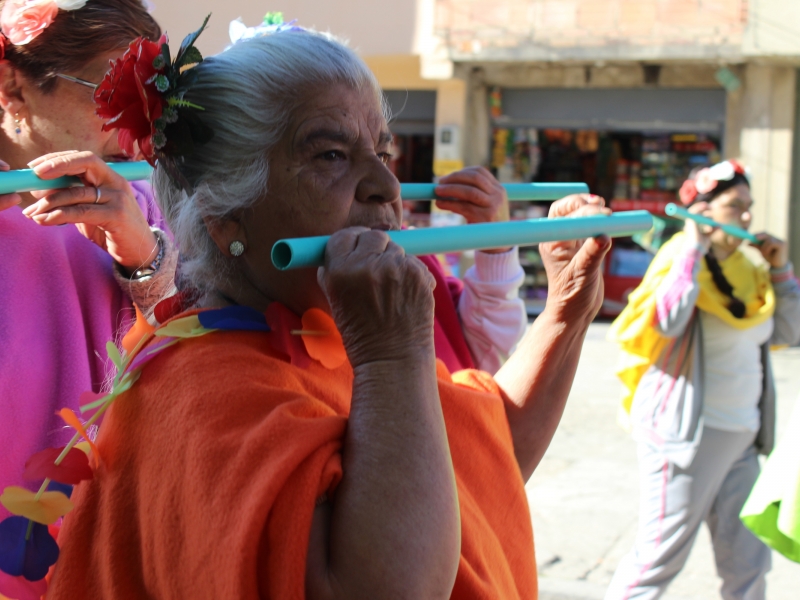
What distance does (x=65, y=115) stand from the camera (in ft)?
6.51

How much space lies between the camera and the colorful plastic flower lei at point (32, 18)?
1924 millimetres

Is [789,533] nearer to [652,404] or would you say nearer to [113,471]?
[652,404]

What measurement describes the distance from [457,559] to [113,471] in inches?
20.6

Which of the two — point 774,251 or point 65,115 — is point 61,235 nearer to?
point 65,115

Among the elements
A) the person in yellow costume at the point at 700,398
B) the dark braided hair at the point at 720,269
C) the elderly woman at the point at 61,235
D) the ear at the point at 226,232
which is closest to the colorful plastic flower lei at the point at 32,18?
the elderly woman at the point at 61,235

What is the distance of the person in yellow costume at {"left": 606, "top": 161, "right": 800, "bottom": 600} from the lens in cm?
364

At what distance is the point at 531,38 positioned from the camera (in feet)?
39.4

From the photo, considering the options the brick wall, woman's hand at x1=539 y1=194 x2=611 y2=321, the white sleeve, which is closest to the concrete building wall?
the brick wall

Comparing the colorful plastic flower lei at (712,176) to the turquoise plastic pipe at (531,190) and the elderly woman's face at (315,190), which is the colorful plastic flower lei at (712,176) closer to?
the turquoise plastic pipe at (531,190)

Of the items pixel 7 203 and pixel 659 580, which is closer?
pixel 7 203

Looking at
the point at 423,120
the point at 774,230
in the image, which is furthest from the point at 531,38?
the point at 774,230

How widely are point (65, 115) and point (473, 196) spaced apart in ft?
3.29

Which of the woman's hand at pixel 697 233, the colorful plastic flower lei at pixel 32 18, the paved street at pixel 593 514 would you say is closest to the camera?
the colorful plastic flower lei at pixel 32 18

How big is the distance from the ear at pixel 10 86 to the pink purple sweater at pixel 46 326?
26cm
